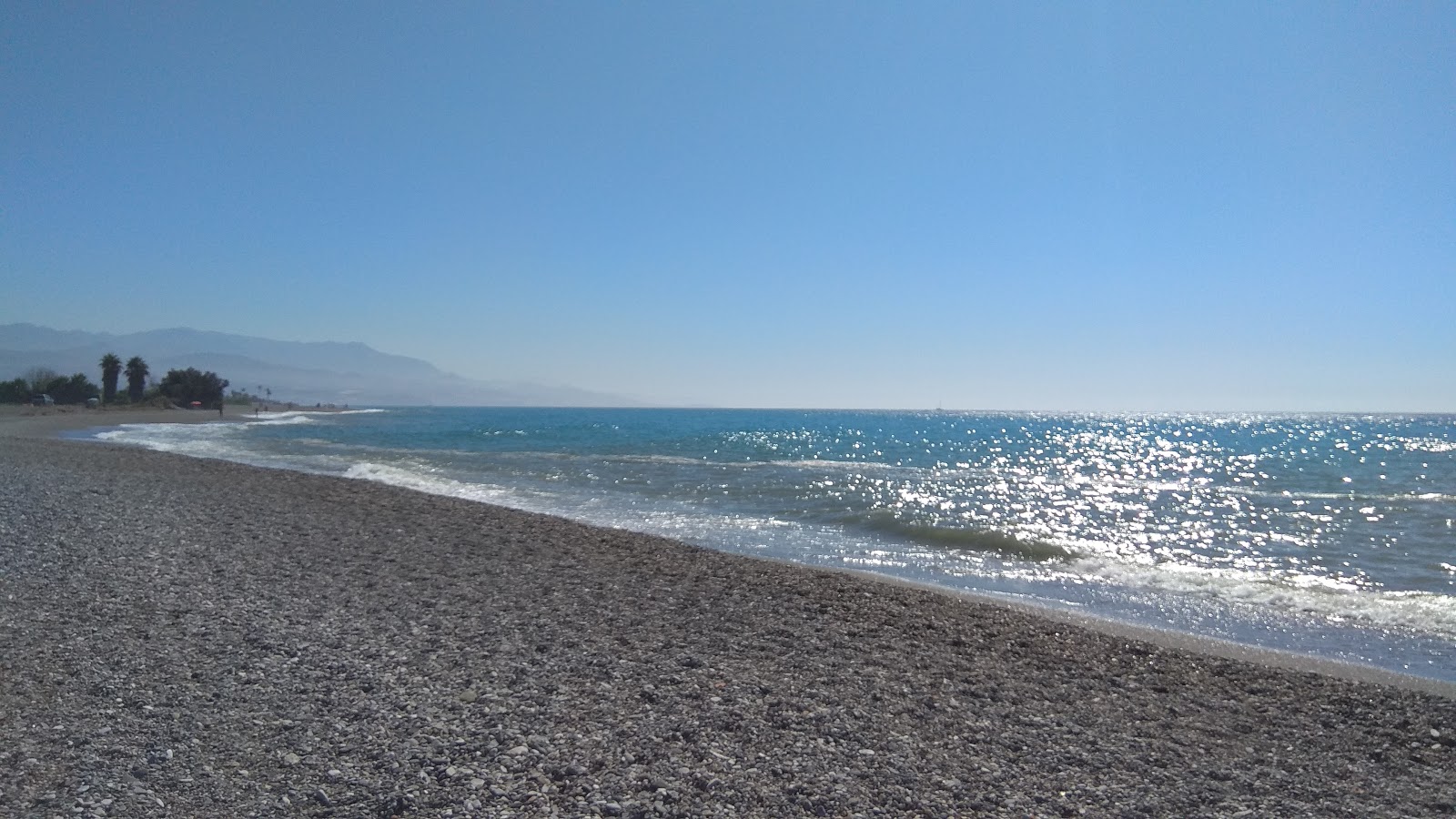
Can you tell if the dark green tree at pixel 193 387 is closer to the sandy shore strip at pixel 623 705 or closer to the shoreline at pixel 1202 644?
the sandy shore strip at pixel 623 705

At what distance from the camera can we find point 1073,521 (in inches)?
848

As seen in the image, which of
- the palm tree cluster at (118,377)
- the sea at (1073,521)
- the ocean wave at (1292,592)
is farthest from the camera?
the palm tree cluster at (118,377)

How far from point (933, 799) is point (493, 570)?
7.66 meters

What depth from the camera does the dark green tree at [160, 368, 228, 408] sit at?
110m

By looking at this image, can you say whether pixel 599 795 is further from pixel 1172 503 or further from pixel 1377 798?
pixel 1172 503

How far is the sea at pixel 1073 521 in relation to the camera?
38.4ft

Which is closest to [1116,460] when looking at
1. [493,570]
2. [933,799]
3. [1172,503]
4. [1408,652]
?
[1172,503]

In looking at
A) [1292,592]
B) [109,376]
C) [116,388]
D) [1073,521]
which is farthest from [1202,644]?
[116,388]

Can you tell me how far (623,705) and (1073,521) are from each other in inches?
712

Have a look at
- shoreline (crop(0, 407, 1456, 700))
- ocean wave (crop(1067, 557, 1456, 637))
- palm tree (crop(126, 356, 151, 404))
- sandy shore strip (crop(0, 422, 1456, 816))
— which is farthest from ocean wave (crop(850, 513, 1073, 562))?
palm tree (crop(126, 356, 151, 404))

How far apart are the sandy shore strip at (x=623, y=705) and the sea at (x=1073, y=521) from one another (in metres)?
3.10

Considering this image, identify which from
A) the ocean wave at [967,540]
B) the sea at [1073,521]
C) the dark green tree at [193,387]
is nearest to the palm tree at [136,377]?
the dark green tree at [193,387]

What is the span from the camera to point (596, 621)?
863 centimetres

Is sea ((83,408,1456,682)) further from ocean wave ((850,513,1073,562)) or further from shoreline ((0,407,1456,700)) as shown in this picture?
shoreline ((0,407,1456,700))
